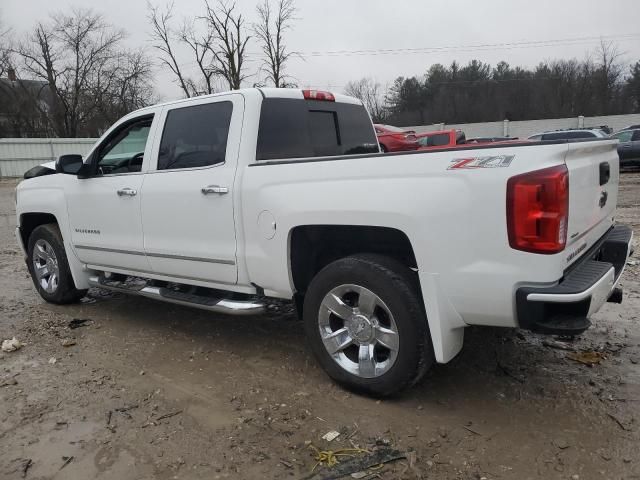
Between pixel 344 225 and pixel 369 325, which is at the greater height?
pixel 344 225

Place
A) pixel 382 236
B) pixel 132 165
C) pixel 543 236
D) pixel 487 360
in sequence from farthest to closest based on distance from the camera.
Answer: pixel 132 165 → pixel 487 360 → pixel 382 236 → pixel 543 236

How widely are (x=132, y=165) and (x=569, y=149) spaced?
3.52 meters

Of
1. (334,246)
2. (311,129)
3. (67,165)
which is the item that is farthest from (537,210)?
(67,165)

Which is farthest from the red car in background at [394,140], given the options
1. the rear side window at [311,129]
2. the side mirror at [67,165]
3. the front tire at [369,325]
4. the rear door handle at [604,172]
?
the front tire at [369,325]

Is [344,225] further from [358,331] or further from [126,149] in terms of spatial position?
[126,149]

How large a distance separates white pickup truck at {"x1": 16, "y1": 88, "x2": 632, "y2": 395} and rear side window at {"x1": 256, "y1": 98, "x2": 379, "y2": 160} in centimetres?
1

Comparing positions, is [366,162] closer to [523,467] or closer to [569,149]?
[569,149]

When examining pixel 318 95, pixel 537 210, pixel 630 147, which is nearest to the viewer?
pixel 537 210

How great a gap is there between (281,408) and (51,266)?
3633 millimetres

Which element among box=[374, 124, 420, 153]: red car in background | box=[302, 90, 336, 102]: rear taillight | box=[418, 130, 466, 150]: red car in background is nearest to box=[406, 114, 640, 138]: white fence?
box=[418, 130, 466, 150]: red car in background

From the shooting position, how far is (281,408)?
134 inches

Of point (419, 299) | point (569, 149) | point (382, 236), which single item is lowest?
point (419, 299)

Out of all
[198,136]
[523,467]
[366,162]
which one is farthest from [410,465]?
[198,136]

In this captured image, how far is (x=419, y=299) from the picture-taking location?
3.16m
